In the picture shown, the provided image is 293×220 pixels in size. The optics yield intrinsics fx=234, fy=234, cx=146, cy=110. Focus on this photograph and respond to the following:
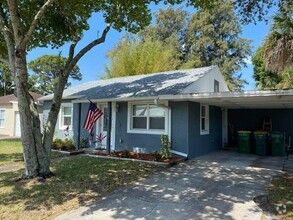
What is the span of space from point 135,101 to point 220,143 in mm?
5693

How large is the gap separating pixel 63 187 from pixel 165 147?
4.51 meters

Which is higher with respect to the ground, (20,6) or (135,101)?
(20,6)

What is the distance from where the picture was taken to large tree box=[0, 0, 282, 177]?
632 centimetres

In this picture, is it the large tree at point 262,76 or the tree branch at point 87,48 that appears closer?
the tree branch at point 87,48

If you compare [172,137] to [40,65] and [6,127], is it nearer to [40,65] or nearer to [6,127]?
[6,127]

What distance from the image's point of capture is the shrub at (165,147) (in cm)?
923

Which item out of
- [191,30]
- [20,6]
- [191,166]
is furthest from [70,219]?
[191,30]

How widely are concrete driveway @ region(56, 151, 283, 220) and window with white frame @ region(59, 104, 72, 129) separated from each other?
28.0 ft

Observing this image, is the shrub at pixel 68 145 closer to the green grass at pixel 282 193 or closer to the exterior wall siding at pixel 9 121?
the green grass at pixel 282 193

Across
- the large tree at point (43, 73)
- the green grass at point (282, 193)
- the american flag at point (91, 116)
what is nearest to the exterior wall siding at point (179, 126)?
the american flag at point (91, 116)

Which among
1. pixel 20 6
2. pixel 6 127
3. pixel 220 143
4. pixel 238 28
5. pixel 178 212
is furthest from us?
pixel 238 28

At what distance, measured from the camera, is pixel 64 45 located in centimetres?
1076

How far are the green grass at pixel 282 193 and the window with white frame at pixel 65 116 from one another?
11.4 meters

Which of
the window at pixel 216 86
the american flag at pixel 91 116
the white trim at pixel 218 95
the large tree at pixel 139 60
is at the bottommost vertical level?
the american flag at pixel 91 116
